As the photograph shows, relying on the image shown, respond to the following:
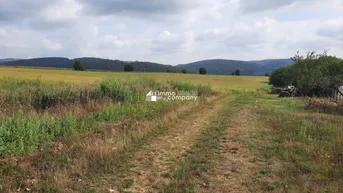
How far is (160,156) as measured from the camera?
6488 millimetres

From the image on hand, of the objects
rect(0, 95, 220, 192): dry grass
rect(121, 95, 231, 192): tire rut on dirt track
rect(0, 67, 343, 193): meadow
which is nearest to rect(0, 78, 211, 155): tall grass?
rect(0, 67, 343, 193): meadow

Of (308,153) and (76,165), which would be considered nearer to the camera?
(76,165)

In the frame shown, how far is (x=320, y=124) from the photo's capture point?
33.5 feet

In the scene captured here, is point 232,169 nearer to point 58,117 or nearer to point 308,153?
point 308,153

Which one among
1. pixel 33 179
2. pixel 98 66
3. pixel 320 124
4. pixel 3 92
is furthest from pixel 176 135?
pixel 98 66

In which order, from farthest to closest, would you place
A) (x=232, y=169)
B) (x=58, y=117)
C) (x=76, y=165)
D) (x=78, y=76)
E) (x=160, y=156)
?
(x=78, y=76) → (x=58, y=117) → (x=160, y=156) → (x=232, y=169) → (x=76, y=165)

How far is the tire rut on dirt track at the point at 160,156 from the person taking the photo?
16.4 ft

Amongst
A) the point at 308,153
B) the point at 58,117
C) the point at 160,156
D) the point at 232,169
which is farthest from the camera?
the point at 58,117

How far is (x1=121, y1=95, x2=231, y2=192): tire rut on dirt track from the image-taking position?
500cm

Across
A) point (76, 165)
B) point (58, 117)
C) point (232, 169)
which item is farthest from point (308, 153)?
point (58, 117)

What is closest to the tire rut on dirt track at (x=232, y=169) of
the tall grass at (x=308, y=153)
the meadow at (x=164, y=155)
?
the meadow at (x=164, y=155)

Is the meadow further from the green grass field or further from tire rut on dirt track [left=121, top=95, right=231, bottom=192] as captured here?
the green grass field

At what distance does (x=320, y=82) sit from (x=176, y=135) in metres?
23.2

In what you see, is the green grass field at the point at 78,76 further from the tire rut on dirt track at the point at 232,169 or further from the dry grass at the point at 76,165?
the tire rut on dirt track at the point at 232,169
